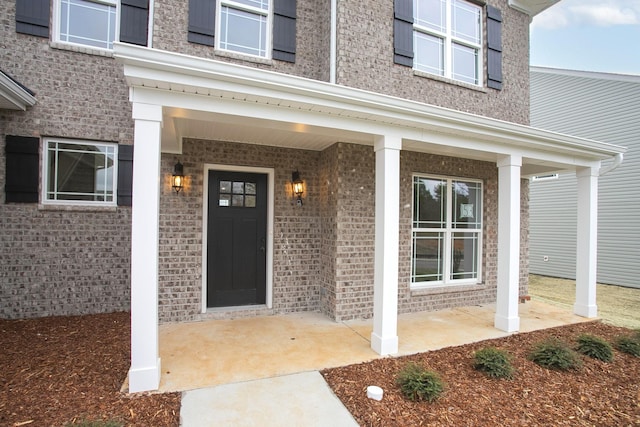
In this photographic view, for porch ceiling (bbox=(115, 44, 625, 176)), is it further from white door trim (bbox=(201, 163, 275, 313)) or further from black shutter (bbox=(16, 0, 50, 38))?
→ black shutter (bbox=(16, 0, 50, 38))

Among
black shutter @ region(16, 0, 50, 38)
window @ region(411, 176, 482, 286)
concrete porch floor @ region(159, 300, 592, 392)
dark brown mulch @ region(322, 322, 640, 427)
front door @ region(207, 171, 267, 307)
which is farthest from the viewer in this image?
window @ region(411, 176, 482, 286)

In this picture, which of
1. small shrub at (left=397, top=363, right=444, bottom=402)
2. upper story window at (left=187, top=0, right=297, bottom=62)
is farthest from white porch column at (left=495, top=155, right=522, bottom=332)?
upper story window at (left=187, top=0, right=297, bottom=62)

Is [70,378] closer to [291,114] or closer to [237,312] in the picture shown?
[237,312]

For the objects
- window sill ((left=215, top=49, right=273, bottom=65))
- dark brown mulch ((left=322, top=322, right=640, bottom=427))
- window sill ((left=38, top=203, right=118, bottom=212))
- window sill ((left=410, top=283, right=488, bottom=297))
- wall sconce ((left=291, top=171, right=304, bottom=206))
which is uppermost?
window sill ((left=215, top=49, right=273, bottom=65))

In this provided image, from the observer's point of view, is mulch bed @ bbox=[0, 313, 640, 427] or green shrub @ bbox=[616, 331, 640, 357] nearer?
mulch bed @ bbox=[0, 313, 640, 427]

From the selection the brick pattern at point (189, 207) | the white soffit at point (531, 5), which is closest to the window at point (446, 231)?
the brick pattern at point (189, 207)

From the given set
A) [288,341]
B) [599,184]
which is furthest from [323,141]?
[599,184]

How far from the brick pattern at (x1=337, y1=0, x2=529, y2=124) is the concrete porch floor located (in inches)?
140

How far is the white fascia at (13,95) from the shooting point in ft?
13.6

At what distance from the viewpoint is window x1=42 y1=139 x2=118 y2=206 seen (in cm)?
496

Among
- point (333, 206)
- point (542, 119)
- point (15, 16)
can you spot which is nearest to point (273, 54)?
point (333, 206)

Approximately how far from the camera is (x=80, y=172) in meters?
5.08

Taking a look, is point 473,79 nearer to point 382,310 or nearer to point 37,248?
point 382,310

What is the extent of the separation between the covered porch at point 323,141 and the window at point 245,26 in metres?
1.49
